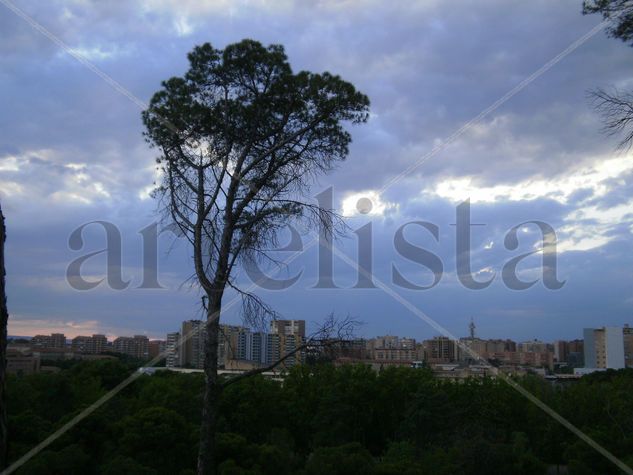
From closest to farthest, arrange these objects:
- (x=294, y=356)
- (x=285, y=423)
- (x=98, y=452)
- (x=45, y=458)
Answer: (x=294, y=356) < (x=45, y=458) < (x=98, y=452) < (x=285, y=423)

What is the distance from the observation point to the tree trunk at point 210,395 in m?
7.54

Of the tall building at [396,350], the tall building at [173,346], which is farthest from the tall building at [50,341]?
the tall building at [173,346]

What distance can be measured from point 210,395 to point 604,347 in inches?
2087

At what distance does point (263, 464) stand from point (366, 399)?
1417 centimetres

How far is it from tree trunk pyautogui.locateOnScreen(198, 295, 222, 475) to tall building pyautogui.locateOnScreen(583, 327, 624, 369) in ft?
148

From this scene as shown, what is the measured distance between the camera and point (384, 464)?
508 inches

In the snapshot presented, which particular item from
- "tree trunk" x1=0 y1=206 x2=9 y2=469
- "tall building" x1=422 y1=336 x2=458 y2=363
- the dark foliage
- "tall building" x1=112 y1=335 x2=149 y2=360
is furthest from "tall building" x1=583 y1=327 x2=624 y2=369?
"tree trunk" x1=0 y1=206 x2=9 y2=469

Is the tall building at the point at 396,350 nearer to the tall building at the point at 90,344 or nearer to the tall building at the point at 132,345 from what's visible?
the tall building at the point at 132,345

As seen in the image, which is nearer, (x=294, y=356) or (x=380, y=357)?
(x=294, y=356)

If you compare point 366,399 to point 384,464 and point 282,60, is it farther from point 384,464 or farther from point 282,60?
point 282,60

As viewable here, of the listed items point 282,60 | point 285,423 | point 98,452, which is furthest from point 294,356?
point 285,423

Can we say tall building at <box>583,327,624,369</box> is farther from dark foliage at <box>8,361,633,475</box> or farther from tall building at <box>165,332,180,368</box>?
tall building at <box>165,332,180,368</box>

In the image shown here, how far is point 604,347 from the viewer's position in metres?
52.2

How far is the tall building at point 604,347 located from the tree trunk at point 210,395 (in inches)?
1781
